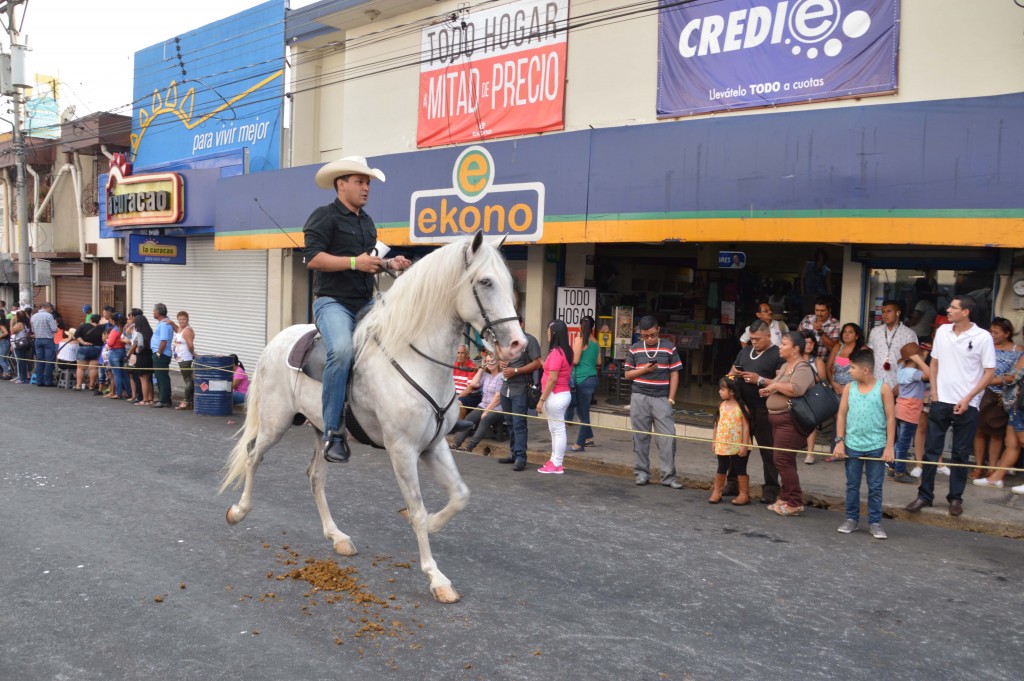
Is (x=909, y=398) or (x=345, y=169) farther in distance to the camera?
(x=909, y=398)

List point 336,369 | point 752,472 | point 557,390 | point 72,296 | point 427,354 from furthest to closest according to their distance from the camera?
point 72,296
point 557,390
point 752,472
point 336,369
point 427,354

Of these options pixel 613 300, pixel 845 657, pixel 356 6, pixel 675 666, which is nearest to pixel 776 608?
pixel 845 657

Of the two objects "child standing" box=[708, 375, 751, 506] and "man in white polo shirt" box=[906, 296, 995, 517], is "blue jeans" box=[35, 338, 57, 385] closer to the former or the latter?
"child standing" box=[708, 375, 751, 506]

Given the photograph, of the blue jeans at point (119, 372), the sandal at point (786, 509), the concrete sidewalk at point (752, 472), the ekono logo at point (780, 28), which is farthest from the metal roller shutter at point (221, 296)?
the sandal at point (786, 509)

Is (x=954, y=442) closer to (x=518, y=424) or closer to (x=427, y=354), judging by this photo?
(x=518, y=424)

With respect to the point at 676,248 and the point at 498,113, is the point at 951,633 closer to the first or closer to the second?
the point at 676,248

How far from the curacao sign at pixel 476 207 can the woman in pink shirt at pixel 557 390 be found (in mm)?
2630

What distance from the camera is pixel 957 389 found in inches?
311

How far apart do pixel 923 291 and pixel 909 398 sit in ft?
6.47

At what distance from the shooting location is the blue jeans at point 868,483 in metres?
7.38

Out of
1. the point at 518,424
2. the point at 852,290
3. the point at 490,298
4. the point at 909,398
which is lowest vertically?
the point at 518,424

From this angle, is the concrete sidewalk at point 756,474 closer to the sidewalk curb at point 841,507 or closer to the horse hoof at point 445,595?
the sidewalk curb at point 841,507

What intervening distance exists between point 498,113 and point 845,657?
11.8 meters

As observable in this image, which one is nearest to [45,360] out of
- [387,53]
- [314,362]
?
[387,53]
